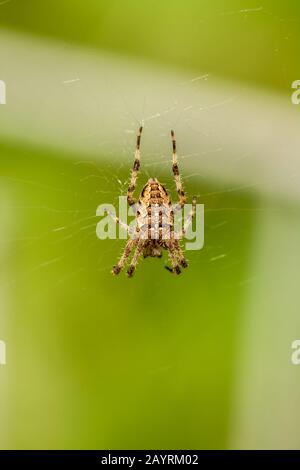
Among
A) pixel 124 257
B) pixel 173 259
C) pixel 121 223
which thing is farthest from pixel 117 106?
pixel 173 259

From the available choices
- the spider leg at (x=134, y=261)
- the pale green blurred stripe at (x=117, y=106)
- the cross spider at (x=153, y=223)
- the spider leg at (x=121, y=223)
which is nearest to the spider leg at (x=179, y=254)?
the cross spider at (x=153, y=223)

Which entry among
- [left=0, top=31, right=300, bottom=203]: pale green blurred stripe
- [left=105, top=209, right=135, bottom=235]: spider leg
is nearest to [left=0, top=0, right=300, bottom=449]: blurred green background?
[left=0, top=31, right=300, bottom=203]: pale green blurred stripe

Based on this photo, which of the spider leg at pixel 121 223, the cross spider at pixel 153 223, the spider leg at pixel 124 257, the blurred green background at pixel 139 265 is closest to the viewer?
the cross spider at pixel 153 223

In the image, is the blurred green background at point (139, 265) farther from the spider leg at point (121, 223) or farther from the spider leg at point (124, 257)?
the spider leg at point (124, 257)

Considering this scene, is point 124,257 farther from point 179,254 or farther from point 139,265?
point 139,265

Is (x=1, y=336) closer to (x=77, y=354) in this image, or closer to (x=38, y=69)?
(x=77, y=354)

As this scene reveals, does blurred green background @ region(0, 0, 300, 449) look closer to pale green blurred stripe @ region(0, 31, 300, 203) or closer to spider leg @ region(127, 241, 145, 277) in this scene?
pale green blurred stripe @ region(0, 31, 300, 203)

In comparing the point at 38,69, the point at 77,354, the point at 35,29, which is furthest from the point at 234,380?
the point at 35,29
